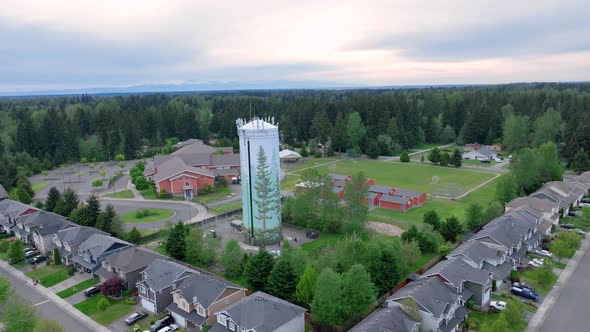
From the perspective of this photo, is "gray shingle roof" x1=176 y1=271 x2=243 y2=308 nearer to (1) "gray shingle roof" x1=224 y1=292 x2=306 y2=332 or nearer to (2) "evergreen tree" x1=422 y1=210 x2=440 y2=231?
(1) "gray shingle roof" x1=224 y1=292 x2=306 y2=332

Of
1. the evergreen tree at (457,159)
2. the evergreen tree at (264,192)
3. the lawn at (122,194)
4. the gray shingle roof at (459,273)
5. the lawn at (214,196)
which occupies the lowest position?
the lawn at (122,194)

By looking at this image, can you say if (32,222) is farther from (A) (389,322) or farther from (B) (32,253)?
(A) (389,322)

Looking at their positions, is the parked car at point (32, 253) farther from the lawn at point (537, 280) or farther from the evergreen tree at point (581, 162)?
the evergreen tree at point (581, 162)

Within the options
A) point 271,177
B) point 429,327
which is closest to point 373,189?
point 271,177

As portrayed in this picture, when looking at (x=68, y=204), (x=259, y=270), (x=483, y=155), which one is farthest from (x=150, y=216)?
(x=483, y=155)

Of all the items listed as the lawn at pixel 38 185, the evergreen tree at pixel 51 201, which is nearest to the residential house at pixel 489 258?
the evergreen tree at pixel 51 201

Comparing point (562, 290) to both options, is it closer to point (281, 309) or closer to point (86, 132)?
point (281, 309)
